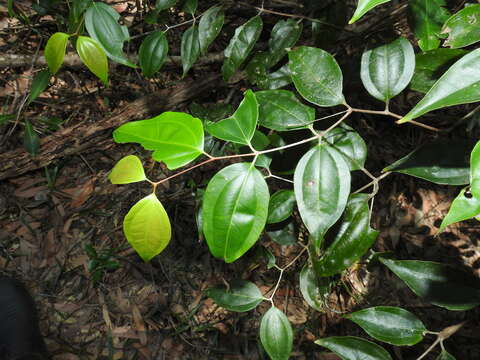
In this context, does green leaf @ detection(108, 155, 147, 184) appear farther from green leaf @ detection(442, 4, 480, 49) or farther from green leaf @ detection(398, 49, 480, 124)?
green leaf @ detection(442, 4, 480, 49)

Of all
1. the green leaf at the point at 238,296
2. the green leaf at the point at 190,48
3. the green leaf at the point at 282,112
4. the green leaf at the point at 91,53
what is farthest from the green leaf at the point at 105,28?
the green leaf at the point at 238,296

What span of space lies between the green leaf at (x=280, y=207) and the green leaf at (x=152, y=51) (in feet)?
1.66

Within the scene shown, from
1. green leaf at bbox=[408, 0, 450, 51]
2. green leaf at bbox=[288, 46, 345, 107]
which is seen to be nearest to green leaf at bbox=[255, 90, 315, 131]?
green leaf at bbox=[288, 46, 345, 107]

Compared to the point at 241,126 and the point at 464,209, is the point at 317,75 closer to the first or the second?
the point at 241,126

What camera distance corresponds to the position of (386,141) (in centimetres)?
148

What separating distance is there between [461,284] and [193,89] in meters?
1.16

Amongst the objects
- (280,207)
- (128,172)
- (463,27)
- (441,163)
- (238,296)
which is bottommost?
(238,296)

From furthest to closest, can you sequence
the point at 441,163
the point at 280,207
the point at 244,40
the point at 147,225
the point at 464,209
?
the point at 244,40, the point at 280,207, the point at 441,163, the point at 147,225, the point at 464,209

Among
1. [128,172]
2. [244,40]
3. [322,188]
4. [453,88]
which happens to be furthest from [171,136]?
[244,40]

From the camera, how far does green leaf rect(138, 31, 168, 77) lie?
1.02m

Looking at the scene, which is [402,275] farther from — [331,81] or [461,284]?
[331,81]

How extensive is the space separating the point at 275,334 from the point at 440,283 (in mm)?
375

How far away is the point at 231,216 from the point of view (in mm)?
574

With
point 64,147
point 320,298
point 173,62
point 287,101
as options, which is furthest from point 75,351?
point 287,101
